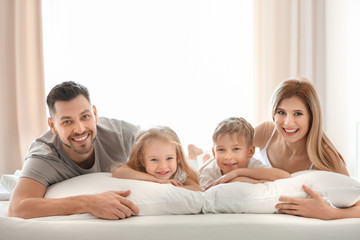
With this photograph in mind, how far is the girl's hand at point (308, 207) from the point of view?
5.09ft

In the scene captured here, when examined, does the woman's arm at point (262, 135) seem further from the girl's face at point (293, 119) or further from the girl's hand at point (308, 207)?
the girl's hand at point (308, 207)

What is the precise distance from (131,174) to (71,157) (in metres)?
0.38

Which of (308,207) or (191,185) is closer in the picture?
(308,207)

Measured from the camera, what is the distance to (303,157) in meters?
2.15

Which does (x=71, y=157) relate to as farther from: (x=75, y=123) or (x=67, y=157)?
(x=75, y=123)

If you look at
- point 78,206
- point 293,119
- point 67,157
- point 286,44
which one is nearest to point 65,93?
point 67,157

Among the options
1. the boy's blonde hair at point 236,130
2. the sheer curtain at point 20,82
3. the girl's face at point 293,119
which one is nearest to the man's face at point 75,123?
the boy's blonde hair at point 236,130

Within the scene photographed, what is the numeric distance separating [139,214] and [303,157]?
3.28 feet

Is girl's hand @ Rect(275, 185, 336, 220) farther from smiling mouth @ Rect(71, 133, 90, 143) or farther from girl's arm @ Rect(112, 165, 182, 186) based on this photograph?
smiling mouth @ Rect(71, 133, 90, 143)

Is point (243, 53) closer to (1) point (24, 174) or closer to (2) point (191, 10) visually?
(2) point (191, 10)

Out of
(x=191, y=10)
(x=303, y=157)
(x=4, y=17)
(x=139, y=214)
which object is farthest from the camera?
(x=191, y=10)

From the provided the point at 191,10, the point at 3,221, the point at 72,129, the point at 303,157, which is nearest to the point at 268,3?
the point at 191,10

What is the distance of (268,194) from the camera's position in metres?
1.61

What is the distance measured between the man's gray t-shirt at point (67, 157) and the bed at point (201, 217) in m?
0.13
